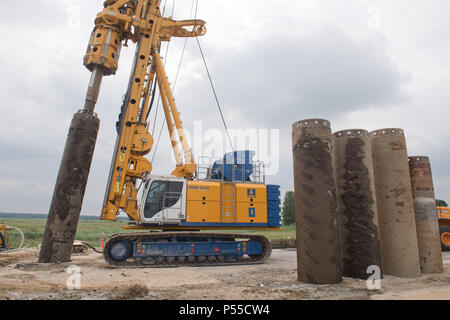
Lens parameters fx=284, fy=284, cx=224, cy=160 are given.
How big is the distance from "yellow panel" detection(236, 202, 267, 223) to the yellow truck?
40.2 ft

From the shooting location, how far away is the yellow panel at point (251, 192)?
12.0m

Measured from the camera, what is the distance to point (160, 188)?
11.5 meters

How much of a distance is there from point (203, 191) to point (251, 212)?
7.30 ft

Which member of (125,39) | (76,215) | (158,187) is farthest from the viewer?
(125,39)

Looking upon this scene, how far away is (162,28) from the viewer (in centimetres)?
1446

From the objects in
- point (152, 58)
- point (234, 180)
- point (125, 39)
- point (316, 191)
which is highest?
point (125, 39)

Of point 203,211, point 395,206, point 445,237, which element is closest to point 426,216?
point 395,206

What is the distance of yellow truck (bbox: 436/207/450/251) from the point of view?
16969 millimetres

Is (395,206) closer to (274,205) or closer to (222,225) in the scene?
(274,205)

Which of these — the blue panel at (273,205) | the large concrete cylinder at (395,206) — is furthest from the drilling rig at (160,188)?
the large concrete cylinder at (395,206)

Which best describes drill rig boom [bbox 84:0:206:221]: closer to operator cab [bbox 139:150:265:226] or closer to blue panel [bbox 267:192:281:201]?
operator cab [bbox 139:150:265:226]

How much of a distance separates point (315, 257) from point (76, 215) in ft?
27.9

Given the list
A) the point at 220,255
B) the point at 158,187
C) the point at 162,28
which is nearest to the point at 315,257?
the point at 220,255

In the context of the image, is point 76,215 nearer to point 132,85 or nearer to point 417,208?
point 132,85
